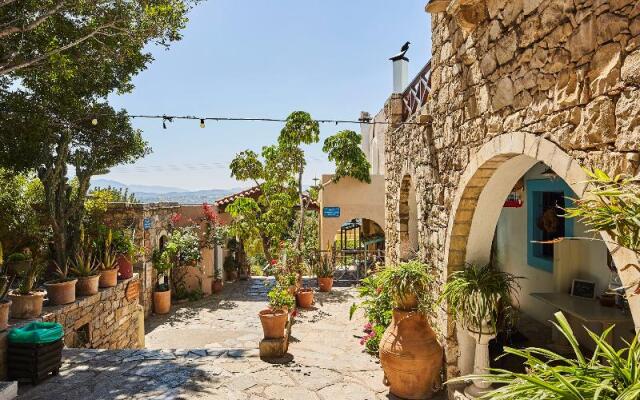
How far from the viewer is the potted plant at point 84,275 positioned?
6.61m

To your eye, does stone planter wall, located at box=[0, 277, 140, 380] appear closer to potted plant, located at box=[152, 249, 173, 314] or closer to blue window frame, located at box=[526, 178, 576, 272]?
potted plant, located at box=[152, 249, 173, 314]

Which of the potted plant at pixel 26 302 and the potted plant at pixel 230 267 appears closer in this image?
the potted plant at pixel 26 302

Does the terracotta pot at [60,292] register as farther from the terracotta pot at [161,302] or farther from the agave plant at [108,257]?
the terracotta pot at [161,302]

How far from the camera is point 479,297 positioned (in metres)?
3.67

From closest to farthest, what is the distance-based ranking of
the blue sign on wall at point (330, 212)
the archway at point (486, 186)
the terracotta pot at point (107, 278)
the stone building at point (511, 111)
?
the stone building at point (511, 111), the archway at point (486, 186), the terracotta pot at point (107, 278), the blue sign on wall at point (330, 212)

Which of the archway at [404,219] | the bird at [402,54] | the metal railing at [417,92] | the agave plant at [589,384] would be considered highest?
the bird at [402,54]

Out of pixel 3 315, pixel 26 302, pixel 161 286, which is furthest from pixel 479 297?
pixel 161 286

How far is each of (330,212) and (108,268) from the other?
7.18 m

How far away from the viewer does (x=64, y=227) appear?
274 inches

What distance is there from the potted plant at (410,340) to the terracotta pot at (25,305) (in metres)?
4.76

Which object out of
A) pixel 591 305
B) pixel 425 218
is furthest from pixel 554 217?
pixel 425 218

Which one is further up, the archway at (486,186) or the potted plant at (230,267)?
the archway at (486,186)

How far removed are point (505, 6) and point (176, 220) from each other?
10337 mm

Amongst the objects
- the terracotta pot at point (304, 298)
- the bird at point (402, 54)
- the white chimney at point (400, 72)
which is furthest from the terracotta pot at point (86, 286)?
the bird at point (402, 54)
